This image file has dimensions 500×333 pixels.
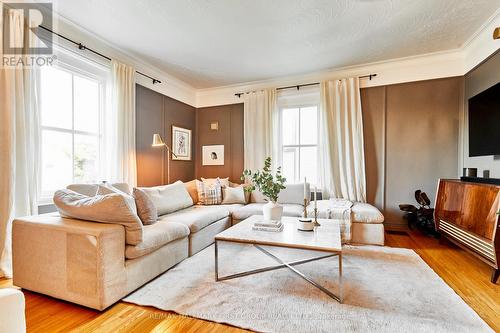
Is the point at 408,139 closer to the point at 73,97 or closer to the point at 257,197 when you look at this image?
the point at 257,197

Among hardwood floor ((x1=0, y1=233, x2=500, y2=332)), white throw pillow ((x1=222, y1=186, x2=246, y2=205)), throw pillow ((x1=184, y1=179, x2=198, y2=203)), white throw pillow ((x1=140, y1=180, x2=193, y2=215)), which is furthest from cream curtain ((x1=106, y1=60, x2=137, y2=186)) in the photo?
hardwood floor ((x1=0, y1=233, x2=500, y2=332))

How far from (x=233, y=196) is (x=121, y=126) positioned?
1910mm

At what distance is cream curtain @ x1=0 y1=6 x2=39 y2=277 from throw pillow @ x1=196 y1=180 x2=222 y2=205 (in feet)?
6.38

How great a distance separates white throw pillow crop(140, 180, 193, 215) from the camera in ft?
9.43

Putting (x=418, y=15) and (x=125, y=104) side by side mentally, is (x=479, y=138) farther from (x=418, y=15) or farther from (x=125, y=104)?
(x=125, y=104)

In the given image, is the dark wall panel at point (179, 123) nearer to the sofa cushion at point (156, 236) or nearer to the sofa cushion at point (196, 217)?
the sofa cushion at point (196, 217)

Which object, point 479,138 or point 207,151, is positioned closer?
point 479,138

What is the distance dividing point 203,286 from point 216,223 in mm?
1189

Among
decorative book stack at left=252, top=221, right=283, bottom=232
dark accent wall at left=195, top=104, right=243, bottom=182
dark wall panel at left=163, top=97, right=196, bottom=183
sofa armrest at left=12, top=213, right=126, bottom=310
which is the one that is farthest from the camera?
dark accent wall at left=195, top=104, right=243, bottom=182

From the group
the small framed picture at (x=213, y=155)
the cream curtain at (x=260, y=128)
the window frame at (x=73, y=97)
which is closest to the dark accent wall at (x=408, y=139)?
the cream curtain at (x=260, y=128)

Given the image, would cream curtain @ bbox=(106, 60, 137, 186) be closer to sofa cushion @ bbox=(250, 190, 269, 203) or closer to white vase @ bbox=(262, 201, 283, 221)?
sofa cushion @ bbox=(250, 190, 269, 203)

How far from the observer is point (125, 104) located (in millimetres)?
3170

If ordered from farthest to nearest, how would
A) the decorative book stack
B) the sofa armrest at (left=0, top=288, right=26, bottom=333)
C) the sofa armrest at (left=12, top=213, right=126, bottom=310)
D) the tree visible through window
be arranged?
the tree visible through window, the decorative book stack, the sofa armrest at (left=12, top=213, right=126, bottom=310), the sofa armrest at (left=0, top=288, right=26, bottom=333)

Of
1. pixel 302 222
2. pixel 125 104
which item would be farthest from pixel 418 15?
pixel 125 104
